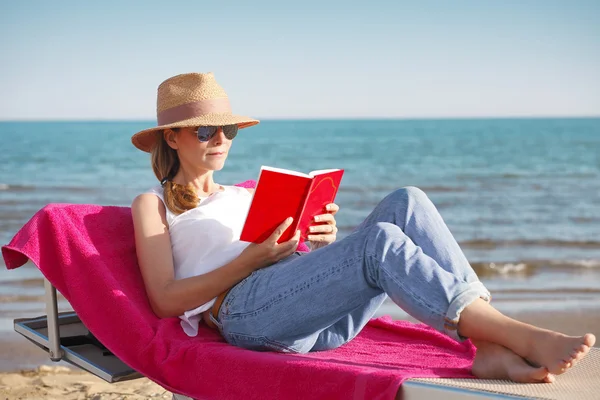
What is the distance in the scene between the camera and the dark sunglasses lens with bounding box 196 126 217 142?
3381 millimetres

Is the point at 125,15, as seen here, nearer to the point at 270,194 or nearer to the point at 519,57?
the point at 519,57

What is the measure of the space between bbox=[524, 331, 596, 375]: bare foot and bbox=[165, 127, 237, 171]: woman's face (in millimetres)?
1515

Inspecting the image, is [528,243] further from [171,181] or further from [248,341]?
[248,341]

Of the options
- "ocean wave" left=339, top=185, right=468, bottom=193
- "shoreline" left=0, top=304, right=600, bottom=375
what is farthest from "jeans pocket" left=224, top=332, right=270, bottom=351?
"ocean wave" left=339, top=185, right=468, bottom=193

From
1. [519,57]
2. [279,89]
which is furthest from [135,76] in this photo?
[519,57]

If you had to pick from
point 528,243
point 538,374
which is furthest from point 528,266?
point 538,374

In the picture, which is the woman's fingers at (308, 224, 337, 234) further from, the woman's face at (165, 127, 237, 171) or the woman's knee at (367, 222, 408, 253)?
the woman's knee at (367, 222, 408, 253)

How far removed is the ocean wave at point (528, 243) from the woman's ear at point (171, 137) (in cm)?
644

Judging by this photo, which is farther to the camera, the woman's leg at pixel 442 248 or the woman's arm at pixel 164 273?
the woman's arm at pixel 164 273

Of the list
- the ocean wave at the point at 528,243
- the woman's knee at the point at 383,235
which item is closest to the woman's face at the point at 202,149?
the woman's knee at the point at 383,235

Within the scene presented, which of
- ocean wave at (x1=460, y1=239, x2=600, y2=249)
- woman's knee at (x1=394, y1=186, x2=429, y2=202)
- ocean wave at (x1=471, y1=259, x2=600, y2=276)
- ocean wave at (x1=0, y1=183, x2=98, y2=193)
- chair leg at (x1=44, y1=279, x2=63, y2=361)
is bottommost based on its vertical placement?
ocean wave at (x1=0, y1=183, x2=98, y2=193)

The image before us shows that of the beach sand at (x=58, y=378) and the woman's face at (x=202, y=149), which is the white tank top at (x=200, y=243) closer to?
the woman's face at (x=202, y=149)

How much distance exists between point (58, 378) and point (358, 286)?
2.81 metres

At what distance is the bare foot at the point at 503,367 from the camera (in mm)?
2453
